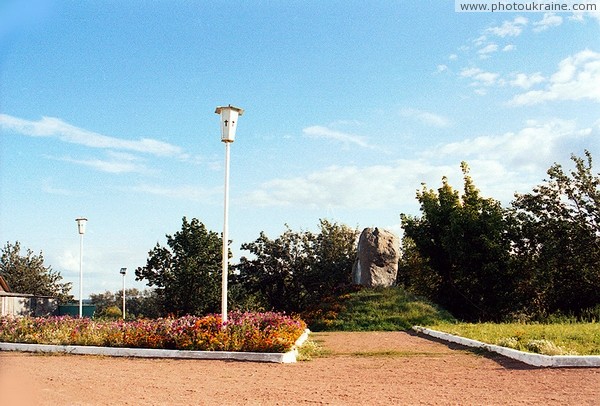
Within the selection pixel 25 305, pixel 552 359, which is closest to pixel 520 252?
pixel 552 359

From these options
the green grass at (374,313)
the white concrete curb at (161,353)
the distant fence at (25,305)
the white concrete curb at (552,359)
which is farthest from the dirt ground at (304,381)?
the distant fence at (25,305)

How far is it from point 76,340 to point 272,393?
7.07 metres

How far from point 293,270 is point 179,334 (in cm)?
1658

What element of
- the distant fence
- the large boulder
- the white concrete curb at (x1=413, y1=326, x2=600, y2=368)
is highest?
the large boulder

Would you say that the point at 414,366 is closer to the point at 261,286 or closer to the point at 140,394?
the point at 140,394

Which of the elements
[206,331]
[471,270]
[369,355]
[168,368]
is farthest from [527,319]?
[168,368]

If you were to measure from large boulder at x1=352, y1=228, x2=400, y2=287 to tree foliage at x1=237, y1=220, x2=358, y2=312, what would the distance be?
2.26 m

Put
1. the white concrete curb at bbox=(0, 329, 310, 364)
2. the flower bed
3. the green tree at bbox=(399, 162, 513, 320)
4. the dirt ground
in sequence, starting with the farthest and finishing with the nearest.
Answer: the green tree at bbox=(399, 162, 513, 320), the flower bed, the white concrete curb at bbox=(0, 329, 310, 364), the dirt ground

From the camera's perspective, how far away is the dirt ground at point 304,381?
7043mm

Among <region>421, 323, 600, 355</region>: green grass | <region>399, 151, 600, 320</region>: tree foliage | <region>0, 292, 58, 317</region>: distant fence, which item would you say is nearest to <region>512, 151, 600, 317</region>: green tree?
<region>399, 151, 600, 320</region>: tree foliage

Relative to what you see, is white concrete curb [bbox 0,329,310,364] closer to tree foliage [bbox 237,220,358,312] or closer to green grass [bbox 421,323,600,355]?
green grass [bbox 421,323,600,355]

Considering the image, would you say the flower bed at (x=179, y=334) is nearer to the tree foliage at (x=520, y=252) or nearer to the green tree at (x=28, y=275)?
the tree foliage at (x=520, y=252)

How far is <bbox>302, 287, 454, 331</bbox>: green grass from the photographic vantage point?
64.4 ft

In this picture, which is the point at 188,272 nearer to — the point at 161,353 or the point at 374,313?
the point at 374,313
